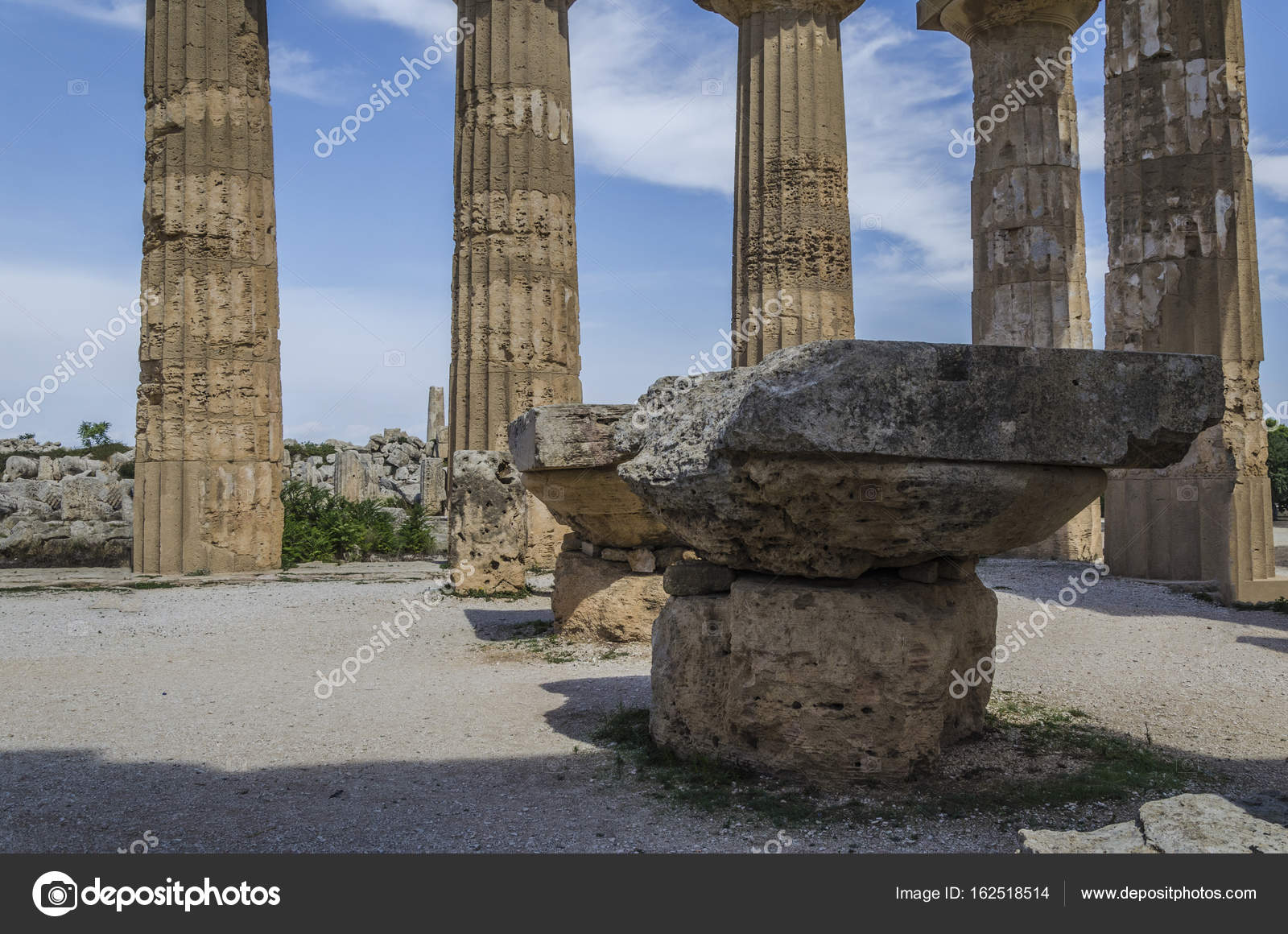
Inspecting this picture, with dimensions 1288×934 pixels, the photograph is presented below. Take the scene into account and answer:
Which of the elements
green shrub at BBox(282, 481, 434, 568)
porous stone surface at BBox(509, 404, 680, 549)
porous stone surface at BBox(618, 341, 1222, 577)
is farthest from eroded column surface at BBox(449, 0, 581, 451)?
porous stone surface at BBox(618, 341, 1222, 577)

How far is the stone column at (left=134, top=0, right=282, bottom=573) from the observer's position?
12.1 metres

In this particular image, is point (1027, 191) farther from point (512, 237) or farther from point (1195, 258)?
point (512, 237)

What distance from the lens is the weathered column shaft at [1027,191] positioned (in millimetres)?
13523

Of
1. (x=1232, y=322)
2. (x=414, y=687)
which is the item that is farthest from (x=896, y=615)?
(x=1232, y=322)

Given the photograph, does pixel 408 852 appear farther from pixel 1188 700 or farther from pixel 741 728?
pixel 1188 700

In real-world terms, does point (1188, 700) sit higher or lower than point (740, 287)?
lower

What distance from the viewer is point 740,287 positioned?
13.0 m

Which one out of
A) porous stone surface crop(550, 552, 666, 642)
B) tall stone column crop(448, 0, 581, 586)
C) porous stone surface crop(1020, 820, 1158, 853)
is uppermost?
tall stone column crop(448, 0, 581, 586)

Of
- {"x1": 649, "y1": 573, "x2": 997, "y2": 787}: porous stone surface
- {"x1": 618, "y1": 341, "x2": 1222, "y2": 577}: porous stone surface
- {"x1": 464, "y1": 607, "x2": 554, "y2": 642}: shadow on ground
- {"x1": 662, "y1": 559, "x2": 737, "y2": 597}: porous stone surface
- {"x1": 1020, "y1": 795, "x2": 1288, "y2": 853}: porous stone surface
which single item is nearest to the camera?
{"x1": 1020, "y1": 795, "x2": 1288, "y2": 853}: porous stone surface

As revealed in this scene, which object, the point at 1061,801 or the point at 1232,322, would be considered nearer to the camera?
the point at 1061,801

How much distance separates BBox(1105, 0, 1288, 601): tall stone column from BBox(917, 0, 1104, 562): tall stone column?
9.91 feet

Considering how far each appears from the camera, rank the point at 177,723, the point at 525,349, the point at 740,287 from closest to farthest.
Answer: the point at 177,723 → the point at 525,349 → the point at 740,287

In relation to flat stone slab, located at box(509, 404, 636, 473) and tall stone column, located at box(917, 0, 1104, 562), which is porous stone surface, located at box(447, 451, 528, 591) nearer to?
flat stone slab, located at box(509, 404, 636, 473)

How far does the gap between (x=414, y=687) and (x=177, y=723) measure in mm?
1297
